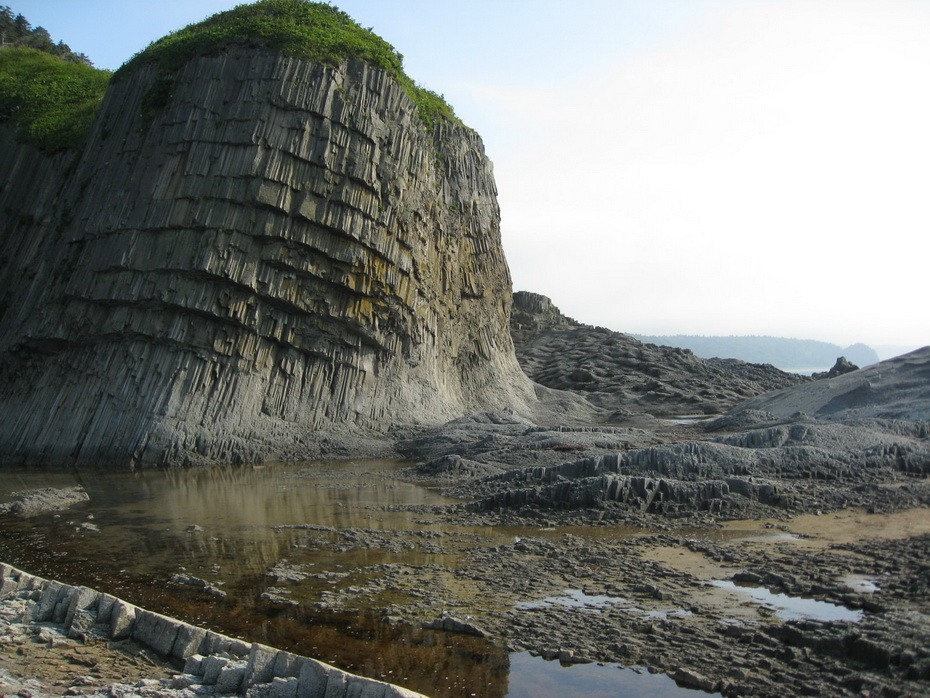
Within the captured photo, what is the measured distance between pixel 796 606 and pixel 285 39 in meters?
20.4

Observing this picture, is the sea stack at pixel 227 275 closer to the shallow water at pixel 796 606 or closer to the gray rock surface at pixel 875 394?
the gray rock surface at pixel 875 394

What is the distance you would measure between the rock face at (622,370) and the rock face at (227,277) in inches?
680

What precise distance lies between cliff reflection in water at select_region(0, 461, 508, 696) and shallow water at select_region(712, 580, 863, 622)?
3.19 metres

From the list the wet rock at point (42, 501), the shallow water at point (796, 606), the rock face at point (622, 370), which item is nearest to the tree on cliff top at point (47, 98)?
the wet rock at point (42, 501)

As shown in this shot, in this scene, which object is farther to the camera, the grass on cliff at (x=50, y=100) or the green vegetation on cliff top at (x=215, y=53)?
the grass on cliff at (x=50, y=100)

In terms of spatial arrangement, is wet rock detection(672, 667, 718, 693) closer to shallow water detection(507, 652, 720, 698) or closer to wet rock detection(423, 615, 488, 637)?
shallow water detection(507, 652, 720, 698)

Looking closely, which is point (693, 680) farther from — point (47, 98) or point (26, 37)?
point (26, 37)

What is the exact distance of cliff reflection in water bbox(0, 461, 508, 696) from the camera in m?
8.68

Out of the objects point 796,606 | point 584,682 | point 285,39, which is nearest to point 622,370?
point 285,39

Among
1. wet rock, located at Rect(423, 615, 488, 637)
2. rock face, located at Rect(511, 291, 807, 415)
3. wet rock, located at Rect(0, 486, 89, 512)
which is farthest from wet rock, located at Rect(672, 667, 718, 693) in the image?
rock face, located at Rect(511, 291, 807, 415)

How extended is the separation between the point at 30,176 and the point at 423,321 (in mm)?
14177

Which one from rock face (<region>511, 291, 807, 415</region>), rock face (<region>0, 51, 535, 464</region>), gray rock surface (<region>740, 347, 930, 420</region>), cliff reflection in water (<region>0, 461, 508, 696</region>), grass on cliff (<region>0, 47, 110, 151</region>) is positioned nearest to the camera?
cliff reflection in water (<region>0, 461, 508, 696</region>)

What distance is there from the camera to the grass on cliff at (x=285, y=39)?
24203 millimetres

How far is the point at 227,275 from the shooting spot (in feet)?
70.8
